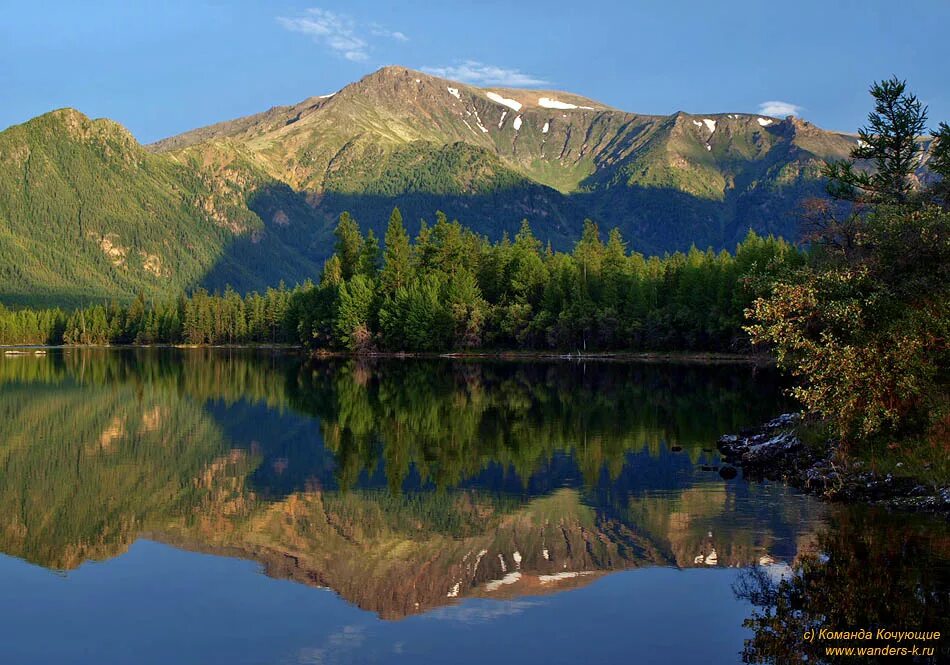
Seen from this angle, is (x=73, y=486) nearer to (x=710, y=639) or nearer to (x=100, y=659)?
(x=100, y=659)

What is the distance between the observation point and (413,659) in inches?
795

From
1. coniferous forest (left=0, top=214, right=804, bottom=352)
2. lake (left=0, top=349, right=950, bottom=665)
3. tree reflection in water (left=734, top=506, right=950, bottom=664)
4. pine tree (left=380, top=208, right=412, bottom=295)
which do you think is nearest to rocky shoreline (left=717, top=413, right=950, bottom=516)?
lake (left=0, top=349, right=950, bottom=665)

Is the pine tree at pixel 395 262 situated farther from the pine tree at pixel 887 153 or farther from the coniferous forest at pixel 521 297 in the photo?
the pine tree at pixel 887 153

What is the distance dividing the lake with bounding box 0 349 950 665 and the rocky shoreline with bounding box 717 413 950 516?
1403 millimetres

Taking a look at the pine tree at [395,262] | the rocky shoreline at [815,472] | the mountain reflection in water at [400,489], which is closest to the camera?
the mountain reflection in water at [400,489]

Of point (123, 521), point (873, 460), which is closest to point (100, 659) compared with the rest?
point (123, 521)

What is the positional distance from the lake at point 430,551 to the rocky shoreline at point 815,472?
1.40 meters

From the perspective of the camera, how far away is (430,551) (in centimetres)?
2859

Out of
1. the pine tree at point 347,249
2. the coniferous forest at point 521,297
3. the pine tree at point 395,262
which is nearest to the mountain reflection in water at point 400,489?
the coniferous forest at point 521,297

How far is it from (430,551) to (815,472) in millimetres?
18279

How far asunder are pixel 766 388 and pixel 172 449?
58851 mm

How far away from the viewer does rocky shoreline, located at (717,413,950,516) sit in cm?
3244

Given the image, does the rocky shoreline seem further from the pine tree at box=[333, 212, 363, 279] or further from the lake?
the pine tree at box=[333, 212, 363, 279]

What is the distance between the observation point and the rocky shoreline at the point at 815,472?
1277 inches
